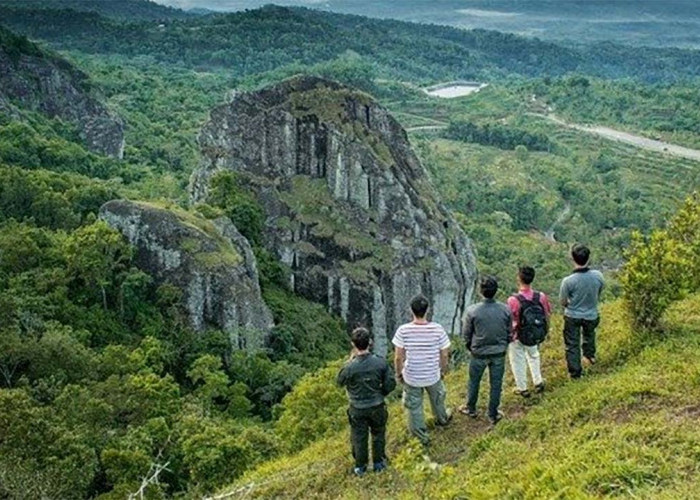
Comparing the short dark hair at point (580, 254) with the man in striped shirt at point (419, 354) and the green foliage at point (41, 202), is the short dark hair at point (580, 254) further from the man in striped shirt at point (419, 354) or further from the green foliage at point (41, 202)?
the green foliage at point (41, 202)

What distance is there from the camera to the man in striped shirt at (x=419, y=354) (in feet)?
34.8

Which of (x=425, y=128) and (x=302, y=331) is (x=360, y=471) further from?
(x=425, y=128)

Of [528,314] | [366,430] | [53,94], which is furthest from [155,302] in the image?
[53,94]

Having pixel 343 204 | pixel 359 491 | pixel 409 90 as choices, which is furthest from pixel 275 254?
pixel 409 90

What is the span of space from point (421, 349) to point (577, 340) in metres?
2.84

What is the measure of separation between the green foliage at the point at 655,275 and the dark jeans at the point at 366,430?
15.8ft

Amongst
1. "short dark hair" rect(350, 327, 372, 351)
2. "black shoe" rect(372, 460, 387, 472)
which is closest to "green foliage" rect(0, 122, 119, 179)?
"black shoe" rect(372, 460, 387, 472)

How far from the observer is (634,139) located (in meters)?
149

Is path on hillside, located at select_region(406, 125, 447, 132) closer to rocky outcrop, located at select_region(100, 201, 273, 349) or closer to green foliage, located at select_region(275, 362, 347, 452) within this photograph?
rocky outcrop, located at select_region(100, 201, 273, 349)

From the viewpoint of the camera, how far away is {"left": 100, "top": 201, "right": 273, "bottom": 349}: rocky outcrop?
3644 cm

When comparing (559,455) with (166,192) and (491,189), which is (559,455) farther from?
(491,189)

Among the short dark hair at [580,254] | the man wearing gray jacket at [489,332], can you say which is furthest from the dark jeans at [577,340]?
the man wearing gray jacket at [489,332]

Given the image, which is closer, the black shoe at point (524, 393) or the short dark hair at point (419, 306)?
the short dark hair at point (419, 306)

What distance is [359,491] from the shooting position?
10609 millimetres
